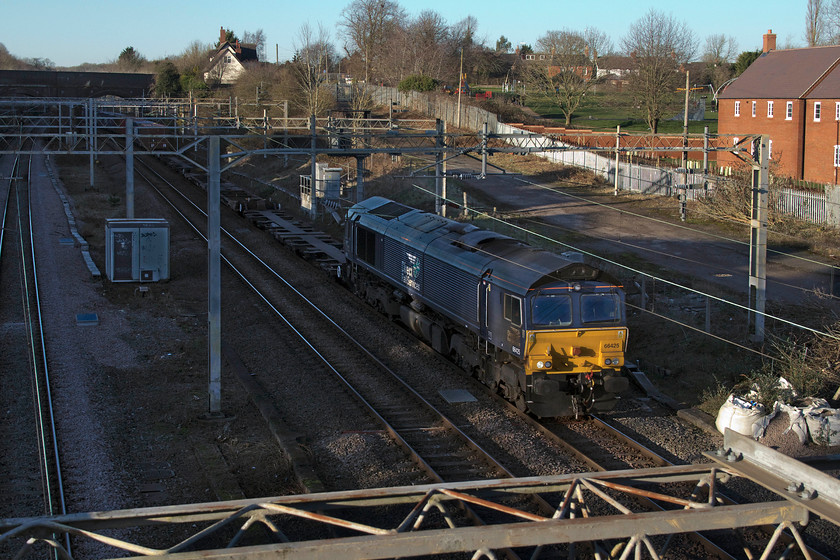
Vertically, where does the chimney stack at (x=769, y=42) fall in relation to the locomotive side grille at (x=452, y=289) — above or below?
above

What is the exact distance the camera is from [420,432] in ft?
48.7

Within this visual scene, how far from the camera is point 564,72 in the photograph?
6744 cm

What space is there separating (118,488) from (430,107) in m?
64.4

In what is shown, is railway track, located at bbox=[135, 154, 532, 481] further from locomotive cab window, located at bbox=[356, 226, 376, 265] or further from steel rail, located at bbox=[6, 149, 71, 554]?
steel rail, located at bbox=[6, 149, 71, 554]

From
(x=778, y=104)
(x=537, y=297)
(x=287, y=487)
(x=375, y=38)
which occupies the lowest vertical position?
(x=287, y=487)

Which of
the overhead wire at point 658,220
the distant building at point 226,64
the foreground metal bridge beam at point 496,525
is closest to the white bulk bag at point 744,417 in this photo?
the foreground metal bridge beam at point 496,525

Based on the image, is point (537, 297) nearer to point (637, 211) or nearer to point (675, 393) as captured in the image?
point (675, 393)

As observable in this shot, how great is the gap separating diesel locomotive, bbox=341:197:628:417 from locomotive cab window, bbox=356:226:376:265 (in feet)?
12.2

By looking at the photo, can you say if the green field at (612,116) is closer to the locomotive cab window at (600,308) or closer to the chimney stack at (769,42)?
the chimney stack at (769,42)

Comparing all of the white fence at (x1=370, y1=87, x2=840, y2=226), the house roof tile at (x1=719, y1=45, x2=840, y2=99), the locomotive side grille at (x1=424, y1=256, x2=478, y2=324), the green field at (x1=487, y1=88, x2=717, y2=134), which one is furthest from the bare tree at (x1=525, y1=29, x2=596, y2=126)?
the locomotive side grille at (x1=424, y1=256, x2=478, y2=324)

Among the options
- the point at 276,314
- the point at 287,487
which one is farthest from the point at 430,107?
the point at 287,487

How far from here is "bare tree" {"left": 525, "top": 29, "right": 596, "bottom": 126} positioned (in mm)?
67125

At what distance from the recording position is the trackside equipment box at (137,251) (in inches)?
1037

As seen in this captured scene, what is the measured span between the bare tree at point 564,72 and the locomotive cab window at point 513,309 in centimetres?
5297
